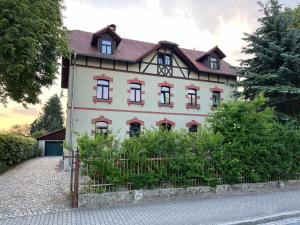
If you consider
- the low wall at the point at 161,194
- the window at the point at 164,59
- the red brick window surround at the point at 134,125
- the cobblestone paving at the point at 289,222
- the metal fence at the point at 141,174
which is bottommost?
the cobblestone paving at the point at 289,222

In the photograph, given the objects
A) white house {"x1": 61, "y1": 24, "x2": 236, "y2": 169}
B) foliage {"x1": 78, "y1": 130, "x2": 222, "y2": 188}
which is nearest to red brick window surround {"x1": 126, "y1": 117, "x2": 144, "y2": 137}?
white house {"x1": 61, "y1": 24, "x2": 236, "y2": 169}

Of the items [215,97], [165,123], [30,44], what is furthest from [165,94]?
[30,44]

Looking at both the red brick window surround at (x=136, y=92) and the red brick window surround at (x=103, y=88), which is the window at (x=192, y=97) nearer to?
the red brick window surround at (x=136, y=92)

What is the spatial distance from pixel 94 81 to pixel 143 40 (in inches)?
322

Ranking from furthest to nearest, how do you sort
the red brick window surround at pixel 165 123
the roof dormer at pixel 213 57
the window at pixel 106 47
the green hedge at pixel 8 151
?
the roof dormer at pixel 213 57 < the red brick window surround at pixel 165 123 < the window at pixel 106 47 < the green hedge at pixel 8 151

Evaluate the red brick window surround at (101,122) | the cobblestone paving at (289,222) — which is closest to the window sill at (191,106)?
the red brick window surround at (101,122)

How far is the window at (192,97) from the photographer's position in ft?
76.8

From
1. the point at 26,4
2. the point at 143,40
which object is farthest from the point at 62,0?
the point at 143,40

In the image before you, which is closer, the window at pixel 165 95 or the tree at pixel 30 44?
the tree at pixel 30 44

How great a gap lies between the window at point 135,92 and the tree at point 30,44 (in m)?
6.47

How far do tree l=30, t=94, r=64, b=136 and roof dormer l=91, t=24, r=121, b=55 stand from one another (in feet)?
132

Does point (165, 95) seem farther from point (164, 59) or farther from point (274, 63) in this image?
point (274, 63)

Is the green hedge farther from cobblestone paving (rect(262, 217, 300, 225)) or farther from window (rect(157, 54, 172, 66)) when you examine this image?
cobblestone paving (rect(262, 217, 300, 225))

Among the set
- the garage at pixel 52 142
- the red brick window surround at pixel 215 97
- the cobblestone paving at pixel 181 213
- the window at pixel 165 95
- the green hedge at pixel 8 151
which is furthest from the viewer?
the garage at pixel 52 142
